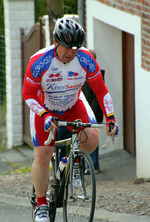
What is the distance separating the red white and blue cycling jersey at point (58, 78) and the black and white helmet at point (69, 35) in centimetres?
19

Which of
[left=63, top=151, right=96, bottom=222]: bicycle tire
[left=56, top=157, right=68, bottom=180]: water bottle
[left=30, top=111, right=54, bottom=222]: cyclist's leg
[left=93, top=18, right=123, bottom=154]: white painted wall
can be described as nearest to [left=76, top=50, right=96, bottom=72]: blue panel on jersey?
[left=30, top=111, right=54, bottom=222]: cyclist's leg

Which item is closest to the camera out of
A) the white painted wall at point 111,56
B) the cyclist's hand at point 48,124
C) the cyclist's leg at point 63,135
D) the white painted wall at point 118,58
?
the cyclist's hand at point 48,124

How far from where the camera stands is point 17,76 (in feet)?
39.2

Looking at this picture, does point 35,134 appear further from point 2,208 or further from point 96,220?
point 2,208

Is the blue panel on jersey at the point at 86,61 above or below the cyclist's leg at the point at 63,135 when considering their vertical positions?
above

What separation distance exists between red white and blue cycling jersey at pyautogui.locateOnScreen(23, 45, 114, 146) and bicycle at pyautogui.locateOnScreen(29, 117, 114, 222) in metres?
0.33

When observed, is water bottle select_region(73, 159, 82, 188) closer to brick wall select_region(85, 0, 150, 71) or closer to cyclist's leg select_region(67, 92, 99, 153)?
cyclist's leg select_region(67, 92, 99, 153)

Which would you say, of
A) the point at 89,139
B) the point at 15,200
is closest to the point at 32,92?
the point at 89,139

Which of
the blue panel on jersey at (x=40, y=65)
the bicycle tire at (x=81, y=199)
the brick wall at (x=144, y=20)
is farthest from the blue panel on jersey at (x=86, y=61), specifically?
the brick wall at (x=144, y=20)

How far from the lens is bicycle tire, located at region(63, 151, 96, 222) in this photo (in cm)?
472

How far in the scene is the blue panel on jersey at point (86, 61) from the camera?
4.96 m

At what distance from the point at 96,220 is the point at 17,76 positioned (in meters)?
6.60

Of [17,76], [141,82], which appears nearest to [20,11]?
[17,76]

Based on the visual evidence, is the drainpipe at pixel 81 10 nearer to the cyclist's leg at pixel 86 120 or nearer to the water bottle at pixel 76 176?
the cyclist's leg at pixel 86 120
